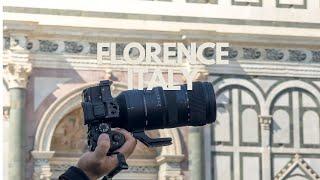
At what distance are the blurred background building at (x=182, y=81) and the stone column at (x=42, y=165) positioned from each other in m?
0.01

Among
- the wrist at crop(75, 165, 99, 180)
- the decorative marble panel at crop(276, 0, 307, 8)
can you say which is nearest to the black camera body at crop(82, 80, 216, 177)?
the wrist at crop(75, 165, 99, 180)

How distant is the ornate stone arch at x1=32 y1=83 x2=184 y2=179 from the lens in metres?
12.2

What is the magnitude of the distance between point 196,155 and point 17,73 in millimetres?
2598

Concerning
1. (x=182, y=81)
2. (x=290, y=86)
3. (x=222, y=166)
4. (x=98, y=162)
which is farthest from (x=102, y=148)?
(x=290, y=86)

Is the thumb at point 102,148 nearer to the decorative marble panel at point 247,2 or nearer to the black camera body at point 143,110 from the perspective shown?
the black camera body at point 143,110

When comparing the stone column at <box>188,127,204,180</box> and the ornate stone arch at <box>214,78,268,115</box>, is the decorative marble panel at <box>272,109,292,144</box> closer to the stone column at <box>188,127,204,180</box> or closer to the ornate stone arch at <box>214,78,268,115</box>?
the ornate stone arch at <box>214,78,268,115</box>

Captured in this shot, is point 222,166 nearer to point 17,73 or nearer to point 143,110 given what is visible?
point 17,73

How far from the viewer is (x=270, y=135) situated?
42.8 ft

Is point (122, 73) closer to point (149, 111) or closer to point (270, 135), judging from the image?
point (270, 135)

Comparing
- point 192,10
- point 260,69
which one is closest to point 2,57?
point 192,10

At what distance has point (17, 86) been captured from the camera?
481 inches

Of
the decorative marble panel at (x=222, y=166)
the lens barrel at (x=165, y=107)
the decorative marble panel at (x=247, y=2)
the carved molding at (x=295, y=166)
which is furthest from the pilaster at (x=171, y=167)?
the lens barrel at (x=165, y=107)

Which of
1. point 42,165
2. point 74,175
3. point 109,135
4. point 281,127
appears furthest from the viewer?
point 281,127

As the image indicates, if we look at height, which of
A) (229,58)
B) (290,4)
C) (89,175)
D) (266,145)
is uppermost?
(290,4)
